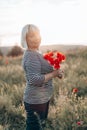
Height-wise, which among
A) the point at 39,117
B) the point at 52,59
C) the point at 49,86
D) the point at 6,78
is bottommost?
the point at 6,78

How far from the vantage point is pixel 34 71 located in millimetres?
4734

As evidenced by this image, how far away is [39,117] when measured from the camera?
499 centimetres

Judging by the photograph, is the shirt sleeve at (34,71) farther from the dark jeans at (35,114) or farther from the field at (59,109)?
the field at (59,109)

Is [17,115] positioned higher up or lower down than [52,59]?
lower down

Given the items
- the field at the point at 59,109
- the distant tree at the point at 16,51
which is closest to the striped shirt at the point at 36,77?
the field at the point at 59,109

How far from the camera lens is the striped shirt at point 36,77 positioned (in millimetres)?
4734

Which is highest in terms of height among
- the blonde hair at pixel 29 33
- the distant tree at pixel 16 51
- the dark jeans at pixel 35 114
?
the blonde hair at pixel 29 33

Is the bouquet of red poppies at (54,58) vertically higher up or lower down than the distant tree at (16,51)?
higher up

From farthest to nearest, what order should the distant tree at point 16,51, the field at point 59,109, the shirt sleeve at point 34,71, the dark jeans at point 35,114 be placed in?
the distant tree at point 16,51, the field at point 59,109, the dark jeans at point 35,114, the shirt sleeve at point 34,71

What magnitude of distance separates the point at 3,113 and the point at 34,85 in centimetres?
282

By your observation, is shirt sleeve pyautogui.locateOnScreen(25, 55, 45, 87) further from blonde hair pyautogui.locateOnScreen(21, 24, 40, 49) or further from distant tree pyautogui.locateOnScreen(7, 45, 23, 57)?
distant tree pyautogui.locateOnScreen(7, 45, 23, 57)

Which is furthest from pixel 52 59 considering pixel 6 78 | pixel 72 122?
pixel 6 78

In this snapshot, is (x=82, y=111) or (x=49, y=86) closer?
(x=49, y=86)

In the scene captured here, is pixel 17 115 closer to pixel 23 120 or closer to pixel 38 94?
pixel 23 120
